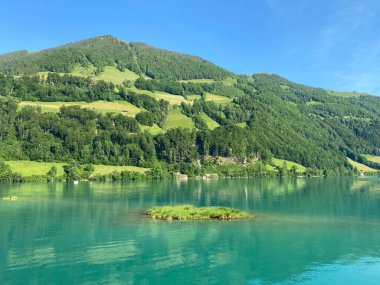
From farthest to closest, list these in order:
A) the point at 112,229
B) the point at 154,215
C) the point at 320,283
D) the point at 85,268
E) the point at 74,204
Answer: the point at 74,204, the point at 154,215, the point at 112,229, the point at 85,268, the point at 320,283

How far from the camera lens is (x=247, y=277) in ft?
141

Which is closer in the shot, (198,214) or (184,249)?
(184,249)

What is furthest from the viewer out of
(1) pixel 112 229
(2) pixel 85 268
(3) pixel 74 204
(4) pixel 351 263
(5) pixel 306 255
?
(3) pixel 74 204

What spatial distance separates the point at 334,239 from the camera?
62.7 meters

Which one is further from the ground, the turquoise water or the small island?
the small island

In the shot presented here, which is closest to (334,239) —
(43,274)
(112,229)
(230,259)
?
(230,259)

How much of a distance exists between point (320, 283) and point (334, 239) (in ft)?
75.6

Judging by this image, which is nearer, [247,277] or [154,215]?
[247,277]

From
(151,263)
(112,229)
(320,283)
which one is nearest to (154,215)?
(112,229)

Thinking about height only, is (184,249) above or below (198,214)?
below

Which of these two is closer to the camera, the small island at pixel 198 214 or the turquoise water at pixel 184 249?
the turquoise water at pixel 184 249

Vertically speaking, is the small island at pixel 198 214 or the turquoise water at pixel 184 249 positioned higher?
the small island at pixel 198 214

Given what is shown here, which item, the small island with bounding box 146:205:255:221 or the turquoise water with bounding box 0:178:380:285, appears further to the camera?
the small island with bounding box 146:205:255:221

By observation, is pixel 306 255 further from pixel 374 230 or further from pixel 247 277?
pixel 374 230
